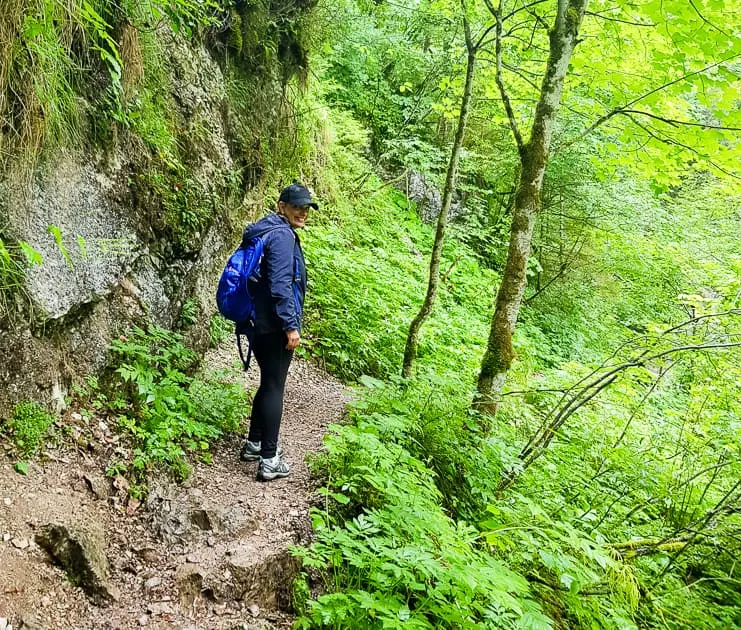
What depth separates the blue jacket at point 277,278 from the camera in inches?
156

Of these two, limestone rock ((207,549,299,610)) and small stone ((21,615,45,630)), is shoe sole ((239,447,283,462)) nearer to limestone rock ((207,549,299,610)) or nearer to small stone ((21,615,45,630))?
limestone rock ((207,549,299,610))

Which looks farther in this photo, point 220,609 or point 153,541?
point 153,541

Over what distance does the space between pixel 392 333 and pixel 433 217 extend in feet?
28.0

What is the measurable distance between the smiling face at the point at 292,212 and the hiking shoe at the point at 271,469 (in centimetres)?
206

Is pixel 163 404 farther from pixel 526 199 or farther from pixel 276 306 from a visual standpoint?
pixel 526 199

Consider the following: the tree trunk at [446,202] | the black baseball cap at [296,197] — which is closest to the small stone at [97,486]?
the black baseball cap at [296,197]

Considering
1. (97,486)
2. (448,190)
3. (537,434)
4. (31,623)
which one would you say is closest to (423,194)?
(448,190)

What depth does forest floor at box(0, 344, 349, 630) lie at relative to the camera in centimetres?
268

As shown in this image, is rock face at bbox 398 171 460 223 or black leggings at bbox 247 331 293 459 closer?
black leggings at bbox 247 331 293 459

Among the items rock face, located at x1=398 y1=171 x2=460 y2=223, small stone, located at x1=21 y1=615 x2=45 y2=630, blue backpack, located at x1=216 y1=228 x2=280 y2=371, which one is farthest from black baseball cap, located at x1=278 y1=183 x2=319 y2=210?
rock face, located at x1=398 y1=171 x2=460 y2=223

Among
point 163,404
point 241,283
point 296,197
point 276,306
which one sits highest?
point 296,197

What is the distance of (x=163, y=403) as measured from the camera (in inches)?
166

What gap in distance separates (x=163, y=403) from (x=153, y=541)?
122cm

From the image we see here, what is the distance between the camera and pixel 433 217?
15.9 m
